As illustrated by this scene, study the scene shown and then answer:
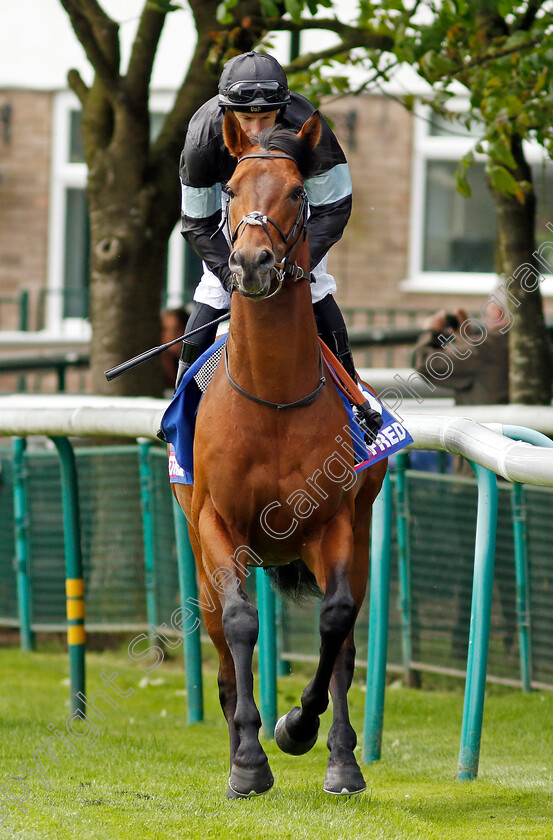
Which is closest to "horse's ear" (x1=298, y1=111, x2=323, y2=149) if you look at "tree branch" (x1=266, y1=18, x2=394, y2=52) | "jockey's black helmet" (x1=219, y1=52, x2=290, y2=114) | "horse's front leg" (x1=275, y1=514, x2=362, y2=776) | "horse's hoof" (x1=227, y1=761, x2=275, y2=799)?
"jockey's black helmet" (x1=219, y1=52, x2=290, y2=114)

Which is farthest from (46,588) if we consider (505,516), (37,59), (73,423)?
(37,59)

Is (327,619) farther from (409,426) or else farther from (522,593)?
(522,593)

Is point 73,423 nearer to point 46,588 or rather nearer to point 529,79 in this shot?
point 46,588

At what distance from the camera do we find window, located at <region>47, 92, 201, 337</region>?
1569 cm

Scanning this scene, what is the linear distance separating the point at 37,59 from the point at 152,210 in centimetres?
800

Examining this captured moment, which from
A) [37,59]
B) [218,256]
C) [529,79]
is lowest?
[218,256]

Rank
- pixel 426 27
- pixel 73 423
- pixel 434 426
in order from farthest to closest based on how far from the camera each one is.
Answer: pixel 426 27
pixel 73 423
pixel 434 426

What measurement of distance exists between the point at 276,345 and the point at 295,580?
1.02 m

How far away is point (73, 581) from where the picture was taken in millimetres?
6121

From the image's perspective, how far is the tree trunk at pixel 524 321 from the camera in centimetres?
787

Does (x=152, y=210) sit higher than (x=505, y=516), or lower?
higher

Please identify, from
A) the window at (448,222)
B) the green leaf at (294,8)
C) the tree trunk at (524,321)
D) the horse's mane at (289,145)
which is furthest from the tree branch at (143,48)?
the window at (448,222)

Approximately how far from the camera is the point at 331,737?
4.32 metres

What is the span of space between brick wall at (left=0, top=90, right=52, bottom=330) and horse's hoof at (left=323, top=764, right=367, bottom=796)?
1210 cm
